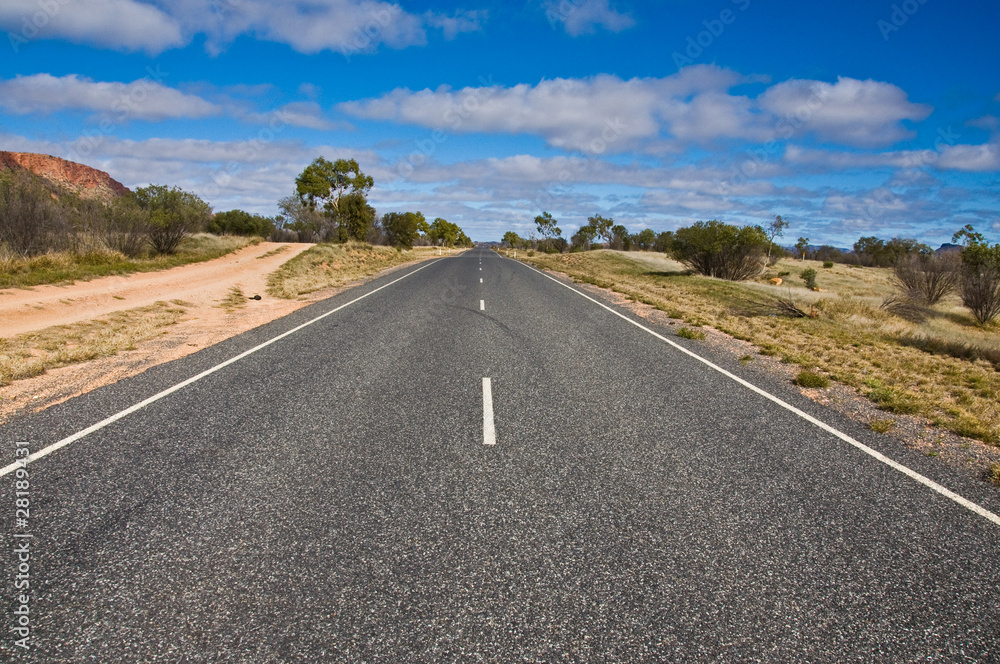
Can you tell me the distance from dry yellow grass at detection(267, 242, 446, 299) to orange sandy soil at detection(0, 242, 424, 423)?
701 mm

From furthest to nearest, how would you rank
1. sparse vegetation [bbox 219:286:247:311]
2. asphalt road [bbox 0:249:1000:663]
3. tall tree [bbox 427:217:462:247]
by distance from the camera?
tall tree [bbox 427:217:462:247]
sparse vegetation [bbox 219:286:247:311]
asphalt road [bbox 0:249:1000:663]

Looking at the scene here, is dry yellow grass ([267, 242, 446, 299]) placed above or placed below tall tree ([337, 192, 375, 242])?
below

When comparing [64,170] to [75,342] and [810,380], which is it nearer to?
[75,342]

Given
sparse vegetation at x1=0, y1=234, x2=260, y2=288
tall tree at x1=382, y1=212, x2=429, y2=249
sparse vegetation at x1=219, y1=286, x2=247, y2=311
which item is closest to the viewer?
sparse vegetation at x1=0, y1=234, x2=260, y2=288

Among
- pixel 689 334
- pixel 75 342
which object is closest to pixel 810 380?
pixel 689 334

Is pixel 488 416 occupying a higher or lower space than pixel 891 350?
lower

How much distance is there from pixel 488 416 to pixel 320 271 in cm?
2400

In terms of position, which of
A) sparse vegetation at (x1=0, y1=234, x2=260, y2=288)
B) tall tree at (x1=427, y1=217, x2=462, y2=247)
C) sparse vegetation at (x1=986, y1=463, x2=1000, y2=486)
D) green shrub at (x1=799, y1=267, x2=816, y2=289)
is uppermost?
tall tree at (x1=427, y1=217, x2=462, y2=247)

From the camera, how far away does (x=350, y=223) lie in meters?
54.2

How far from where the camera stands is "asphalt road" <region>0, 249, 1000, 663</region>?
2506 millimetres

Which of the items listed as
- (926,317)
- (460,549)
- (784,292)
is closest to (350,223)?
(784,292)

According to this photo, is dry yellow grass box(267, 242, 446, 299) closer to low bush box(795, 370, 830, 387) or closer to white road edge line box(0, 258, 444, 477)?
white road edge line box(0, 258, 444, 477)

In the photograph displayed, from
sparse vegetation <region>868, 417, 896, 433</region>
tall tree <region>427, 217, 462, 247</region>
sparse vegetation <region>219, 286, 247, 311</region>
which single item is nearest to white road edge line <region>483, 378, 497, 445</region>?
sparse vegetation <region>868, 417, 896, 433</region>

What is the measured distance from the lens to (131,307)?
43.0 feet
